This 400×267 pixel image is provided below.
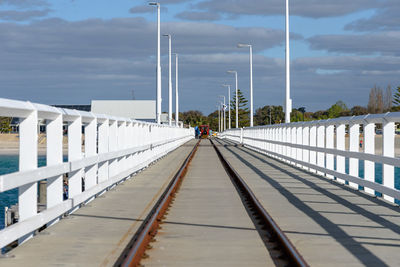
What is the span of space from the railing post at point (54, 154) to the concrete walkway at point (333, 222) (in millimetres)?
3415

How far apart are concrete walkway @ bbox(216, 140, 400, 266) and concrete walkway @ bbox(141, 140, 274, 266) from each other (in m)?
0.58

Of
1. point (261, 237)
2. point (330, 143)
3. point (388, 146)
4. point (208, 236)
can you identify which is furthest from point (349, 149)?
point (208, 236)

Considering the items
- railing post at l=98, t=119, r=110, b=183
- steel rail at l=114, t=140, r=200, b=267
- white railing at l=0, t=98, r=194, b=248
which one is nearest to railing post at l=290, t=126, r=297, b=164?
white railing at l=0, t=98, r=194, b=248

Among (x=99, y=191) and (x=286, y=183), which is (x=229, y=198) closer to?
(x=99, y=191)

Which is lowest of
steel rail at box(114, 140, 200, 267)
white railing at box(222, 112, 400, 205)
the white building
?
steel rail at box(114, 140, 200, 267)

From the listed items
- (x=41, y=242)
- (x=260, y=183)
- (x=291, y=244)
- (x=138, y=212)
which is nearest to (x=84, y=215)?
(x=138, y=212)

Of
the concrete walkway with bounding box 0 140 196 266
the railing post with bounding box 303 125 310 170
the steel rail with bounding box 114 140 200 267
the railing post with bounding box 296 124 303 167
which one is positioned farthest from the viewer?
the railing post with bounding box 296 124 303 167

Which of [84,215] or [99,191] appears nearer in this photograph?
[84,215]

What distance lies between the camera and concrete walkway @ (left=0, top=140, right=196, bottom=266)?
816 cm

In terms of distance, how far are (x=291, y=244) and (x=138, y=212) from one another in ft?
15.3

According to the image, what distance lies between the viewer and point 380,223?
36.7ft

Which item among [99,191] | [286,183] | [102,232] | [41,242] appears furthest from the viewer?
[286,183]

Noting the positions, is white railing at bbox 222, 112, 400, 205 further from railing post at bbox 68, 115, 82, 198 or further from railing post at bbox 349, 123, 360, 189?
railing post at bbox 68, 115, 82, 198

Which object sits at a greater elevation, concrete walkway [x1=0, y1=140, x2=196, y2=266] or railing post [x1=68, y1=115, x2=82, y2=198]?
railing post [x1=68, y1=115, x2=82, y2=198]
